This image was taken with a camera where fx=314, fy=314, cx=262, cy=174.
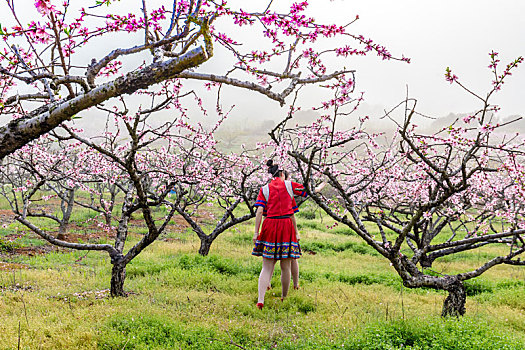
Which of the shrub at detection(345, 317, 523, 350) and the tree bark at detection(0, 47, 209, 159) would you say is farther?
the shrub at detection(345, 317, 523, 350)

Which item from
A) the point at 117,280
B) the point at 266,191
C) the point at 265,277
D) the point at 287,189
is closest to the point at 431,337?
the point at 265,277

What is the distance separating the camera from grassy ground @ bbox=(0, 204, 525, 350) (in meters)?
4.23

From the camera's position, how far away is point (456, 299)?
516 cm

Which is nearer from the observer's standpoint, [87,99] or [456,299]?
[87,99]

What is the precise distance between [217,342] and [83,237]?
12030 mm

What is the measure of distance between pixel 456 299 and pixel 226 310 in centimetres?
388

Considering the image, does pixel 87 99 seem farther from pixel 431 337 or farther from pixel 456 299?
pixel 456 299

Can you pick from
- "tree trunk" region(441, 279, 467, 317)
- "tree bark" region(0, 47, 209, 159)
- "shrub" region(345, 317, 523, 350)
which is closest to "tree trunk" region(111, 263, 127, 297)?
"tree bark" region(0, 47, 209, 159)

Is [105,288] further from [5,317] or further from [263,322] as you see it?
[263,322]

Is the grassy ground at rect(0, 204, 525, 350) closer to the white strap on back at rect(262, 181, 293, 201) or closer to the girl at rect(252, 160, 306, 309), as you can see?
the girl at rect(252, 160, 306, 309)

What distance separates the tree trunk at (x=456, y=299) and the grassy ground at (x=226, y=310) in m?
0.35

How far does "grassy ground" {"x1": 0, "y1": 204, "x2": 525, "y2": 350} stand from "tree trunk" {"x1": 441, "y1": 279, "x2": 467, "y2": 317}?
351mm

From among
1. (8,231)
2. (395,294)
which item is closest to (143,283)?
(395,294)

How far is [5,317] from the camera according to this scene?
4.96m
